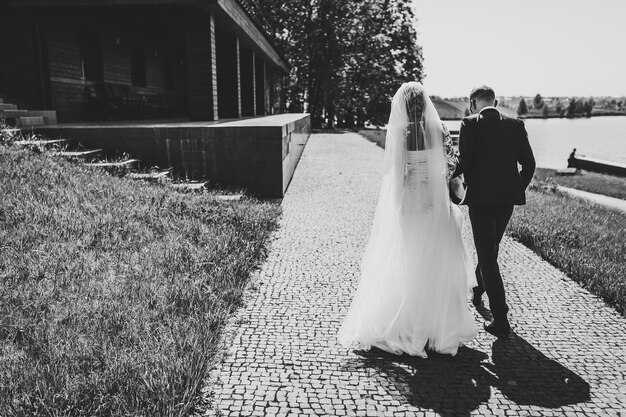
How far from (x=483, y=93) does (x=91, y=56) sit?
14.5 m

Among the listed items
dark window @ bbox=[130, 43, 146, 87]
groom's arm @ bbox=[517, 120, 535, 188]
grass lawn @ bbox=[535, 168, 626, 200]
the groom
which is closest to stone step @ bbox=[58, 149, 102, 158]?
the groom

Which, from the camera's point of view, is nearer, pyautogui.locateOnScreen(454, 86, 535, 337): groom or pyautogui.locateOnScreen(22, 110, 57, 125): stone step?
pyautogui.locateOnScreen(454, 86, 535, 337): groom

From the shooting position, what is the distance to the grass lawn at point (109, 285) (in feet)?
10.4

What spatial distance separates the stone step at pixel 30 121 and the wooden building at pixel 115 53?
6.80 ft

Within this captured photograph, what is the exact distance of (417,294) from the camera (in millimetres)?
4016

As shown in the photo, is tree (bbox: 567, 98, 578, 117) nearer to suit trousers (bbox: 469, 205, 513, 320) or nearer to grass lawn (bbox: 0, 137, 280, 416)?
grass lawn (bbox: 0, 137, 280, 416)

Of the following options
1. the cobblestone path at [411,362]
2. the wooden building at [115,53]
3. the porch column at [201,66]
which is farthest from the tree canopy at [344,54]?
the cobblestone path at [411,362]

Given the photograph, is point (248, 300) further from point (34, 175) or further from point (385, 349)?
point (34, 175)

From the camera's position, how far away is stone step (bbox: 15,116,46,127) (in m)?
10.0

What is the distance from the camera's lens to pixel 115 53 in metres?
16.7

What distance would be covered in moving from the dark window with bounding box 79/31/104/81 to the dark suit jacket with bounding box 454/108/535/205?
13676 millimetres

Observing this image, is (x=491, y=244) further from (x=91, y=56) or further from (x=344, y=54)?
(x=344, y=54)

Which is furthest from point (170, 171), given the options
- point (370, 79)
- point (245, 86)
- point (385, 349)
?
point (370, 79)

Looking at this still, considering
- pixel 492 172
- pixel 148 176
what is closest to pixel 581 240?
pixel 492 172
